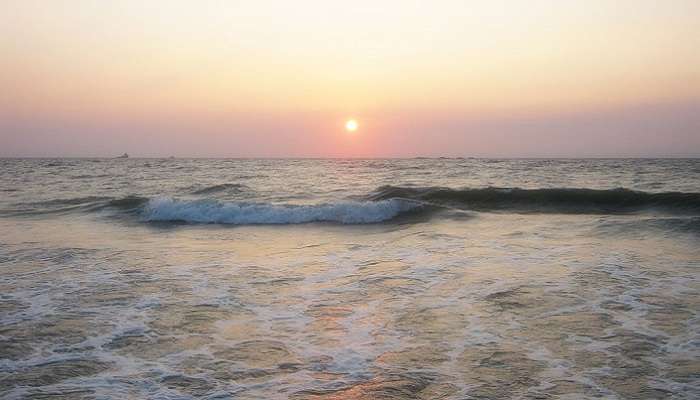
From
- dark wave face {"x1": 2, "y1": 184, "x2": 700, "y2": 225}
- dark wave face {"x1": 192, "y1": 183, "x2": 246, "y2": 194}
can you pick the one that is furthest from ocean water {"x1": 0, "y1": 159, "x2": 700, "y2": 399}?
dark wave face {"x1": 192, "y1": 183, "x2": 246, "y2": 194}

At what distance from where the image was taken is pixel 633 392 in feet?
13.3

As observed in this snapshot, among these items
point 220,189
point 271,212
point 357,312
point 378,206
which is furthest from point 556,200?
point 357,312

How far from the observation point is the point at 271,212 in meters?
16.9

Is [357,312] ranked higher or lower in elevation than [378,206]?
lower

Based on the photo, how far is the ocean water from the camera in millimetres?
4301

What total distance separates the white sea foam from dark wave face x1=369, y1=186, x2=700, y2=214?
3459mm

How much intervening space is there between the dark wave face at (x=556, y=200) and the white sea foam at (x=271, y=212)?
3459 mm

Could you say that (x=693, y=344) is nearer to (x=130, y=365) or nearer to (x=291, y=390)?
(x=291, y=390)

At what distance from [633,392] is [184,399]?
11.2 feet

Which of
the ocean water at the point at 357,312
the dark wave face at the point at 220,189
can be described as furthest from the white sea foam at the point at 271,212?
the dark wave face at the point at 220,189

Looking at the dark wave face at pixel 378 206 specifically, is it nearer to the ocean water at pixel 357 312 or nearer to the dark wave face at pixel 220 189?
the ocean water at pixel 357 312

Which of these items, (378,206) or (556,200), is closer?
(378,206)

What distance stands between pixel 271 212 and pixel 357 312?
10995 millimetres

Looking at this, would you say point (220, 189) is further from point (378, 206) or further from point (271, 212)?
point (378, 206)
